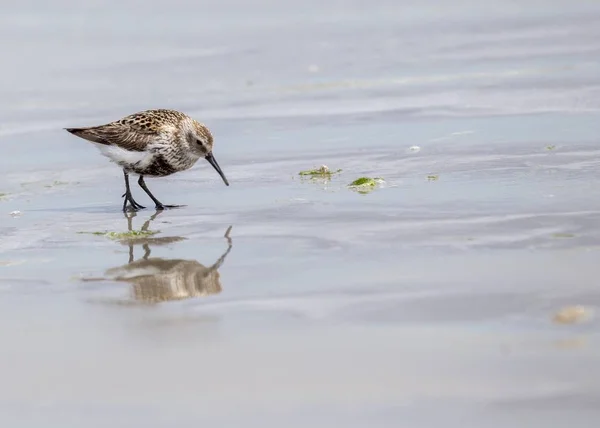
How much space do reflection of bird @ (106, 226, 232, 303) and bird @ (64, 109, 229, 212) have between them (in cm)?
231

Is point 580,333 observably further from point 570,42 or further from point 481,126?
point 570,42

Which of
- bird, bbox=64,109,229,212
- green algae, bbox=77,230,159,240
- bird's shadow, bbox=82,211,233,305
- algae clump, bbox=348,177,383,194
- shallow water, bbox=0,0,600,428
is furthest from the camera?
bird, bbox=64,109,229,212

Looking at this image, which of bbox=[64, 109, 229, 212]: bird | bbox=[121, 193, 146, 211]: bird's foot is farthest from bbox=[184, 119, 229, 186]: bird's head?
bbox=[121, 193, 146, 211]: bird's foot

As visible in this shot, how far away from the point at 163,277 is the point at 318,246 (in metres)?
1.09

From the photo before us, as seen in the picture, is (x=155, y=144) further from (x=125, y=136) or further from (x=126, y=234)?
(x=126, y=234)

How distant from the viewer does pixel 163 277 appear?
25.4 feet

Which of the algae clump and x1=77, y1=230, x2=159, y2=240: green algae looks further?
the algae clump

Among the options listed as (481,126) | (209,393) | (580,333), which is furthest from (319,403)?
(481,126)

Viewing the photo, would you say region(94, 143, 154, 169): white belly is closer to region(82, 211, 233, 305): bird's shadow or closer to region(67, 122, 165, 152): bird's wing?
region(67, 122, 165, 152): bird's wing

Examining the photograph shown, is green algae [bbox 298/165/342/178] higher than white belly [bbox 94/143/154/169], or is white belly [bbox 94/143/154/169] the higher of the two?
white belly [bbox 94/143/154/169]

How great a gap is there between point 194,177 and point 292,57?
5.95 meters

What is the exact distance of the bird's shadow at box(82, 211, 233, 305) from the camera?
7.30 meters

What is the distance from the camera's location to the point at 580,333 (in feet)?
19.6

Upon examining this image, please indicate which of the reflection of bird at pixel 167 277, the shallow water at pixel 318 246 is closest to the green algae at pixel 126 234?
the shallow water at pixel 318 246
